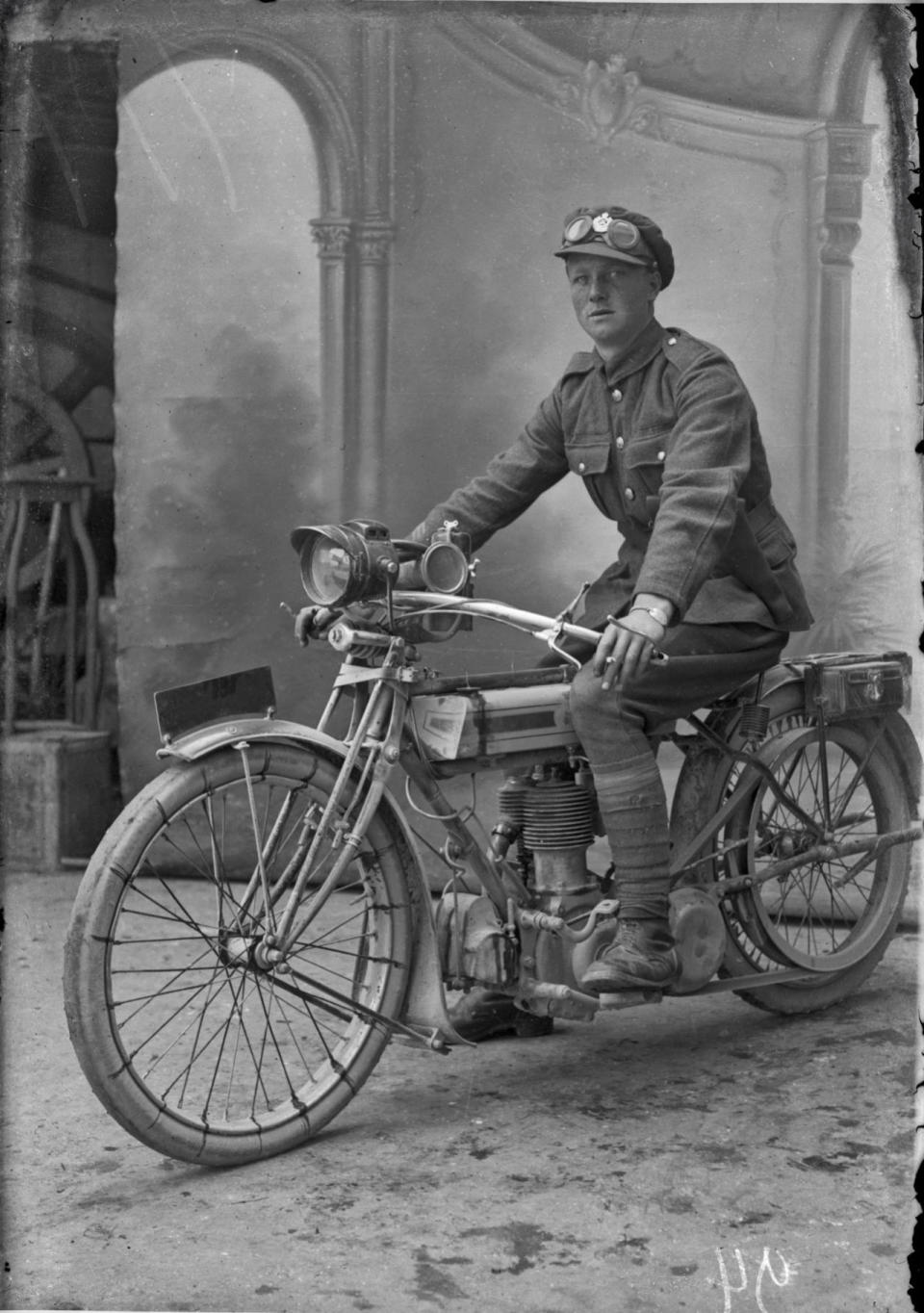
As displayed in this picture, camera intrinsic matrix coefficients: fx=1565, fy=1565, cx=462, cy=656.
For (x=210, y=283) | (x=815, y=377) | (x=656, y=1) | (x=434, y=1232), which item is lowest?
(x=434, y=1232)

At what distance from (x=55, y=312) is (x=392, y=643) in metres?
3.08

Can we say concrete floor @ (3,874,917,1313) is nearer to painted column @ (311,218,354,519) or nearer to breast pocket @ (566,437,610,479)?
breast pocket @ (566,437,610,479)

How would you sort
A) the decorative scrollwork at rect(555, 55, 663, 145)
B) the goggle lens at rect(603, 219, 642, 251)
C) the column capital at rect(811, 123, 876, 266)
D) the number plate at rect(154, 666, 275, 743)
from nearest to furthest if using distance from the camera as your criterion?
1. the number plate at rect(154, 666, 275, 743)
2. the goggle lens at rect(603, 219, 642, 251)
3. the column capital at rect(811, 123, 876, 266)
4. the decorative scrollwork at rect(555, 55, 663, 145)

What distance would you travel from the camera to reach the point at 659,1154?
3621 mm

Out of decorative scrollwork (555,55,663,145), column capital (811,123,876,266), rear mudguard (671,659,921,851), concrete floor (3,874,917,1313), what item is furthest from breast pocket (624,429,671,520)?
decorative scrollwork (555,55,663,145)

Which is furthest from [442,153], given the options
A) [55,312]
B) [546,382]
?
[55,312]

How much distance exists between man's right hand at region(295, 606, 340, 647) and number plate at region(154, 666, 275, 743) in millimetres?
163

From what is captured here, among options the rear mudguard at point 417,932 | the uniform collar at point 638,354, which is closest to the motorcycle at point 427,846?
the rear mudguard at point 417,932

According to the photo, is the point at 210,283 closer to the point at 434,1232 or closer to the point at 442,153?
the point at 442,153

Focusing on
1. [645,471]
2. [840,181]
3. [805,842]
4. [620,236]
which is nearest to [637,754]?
[645,471]

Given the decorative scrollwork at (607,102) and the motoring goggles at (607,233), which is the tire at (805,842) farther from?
the decorative scrollwork at (607,102)

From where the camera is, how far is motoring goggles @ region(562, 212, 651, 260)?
A: 12.6 ft

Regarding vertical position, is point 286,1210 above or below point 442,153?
below

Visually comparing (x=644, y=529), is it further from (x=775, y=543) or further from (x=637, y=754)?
(x=637, y=754)
